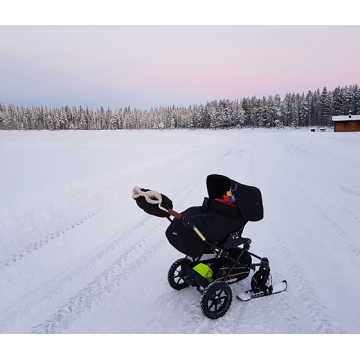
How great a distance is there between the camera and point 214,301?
294 centimetres

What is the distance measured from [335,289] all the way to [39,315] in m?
3.85

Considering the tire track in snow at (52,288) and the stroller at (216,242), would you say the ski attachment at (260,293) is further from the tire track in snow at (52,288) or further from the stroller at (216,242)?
the tire track in snow at (52,288)

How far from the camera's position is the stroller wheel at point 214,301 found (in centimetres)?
284

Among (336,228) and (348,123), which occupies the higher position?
(348,123)

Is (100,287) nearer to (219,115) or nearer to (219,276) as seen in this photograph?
(219,276)

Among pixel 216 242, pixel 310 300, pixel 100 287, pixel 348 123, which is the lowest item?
pixel 310 300

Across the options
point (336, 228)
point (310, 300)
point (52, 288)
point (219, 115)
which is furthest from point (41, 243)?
point (219, 115)

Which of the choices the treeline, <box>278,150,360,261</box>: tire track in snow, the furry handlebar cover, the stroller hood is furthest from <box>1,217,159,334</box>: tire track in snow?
the treeline

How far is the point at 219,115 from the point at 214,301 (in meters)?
90.3

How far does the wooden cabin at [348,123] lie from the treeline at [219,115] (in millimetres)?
39419

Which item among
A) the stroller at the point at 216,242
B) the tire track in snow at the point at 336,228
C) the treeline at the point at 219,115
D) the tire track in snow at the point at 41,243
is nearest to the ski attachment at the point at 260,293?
the stroller at the point at 216,242

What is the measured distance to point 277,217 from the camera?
582 centimetres

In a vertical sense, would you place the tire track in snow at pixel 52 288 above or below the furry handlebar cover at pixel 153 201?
below

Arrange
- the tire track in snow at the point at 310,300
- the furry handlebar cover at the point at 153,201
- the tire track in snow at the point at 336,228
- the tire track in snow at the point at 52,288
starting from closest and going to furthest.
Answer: the furry handlebar cover at the point at 153,201, the tire track in snow at the point at 310,300, the tire track in snow at the point at 52,288, the tire track in snow at the point at 336,228
